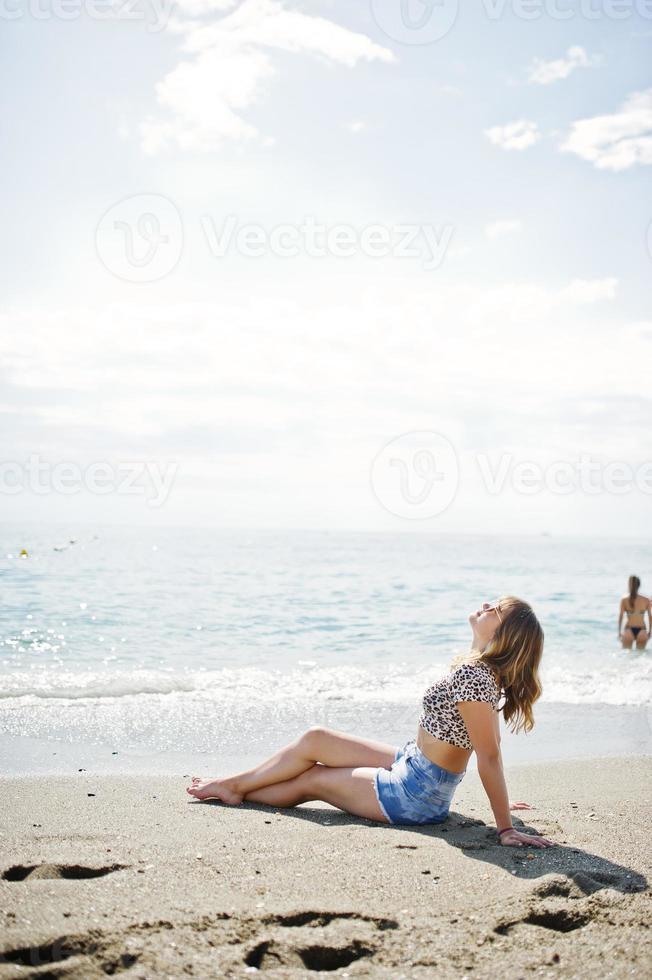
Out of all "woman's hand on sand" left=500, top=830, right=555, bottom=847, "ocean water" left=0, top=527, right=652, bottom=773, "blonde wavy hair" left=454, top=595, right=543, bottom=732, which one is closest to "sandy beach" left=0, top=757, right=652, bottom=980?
"woman's hand on sand" left=500, top=830, right=555, bottom=847

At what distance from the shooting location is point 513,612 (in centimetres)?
447

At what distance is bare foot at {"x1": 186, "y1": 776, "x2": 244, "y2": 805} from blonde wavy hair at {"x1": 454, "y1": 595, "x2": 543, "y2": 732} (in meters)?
1.83

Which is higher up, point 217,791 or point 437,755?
point 437,755

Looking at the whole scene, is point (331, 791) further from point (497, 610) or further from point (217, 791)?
point (497, 610)

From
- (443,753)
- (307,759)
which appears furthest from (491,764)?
(307,759)

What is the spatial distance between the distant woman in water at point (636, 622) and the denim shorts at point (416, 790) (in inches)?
474

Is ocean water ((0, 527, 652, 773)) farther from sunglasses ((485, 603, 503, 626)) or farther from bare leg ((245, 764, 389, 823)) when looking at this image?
sunglasses ((485, 603, 503, 626))

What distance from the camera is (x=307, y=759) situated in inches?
194

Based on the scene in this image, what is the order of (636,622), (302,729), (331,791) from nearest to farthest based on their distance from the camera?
(331,791), (302,729), (636,622)

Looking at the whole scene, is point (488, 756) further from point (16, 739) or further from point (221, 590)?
point (221, 590)

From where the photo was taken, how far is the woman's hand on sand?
4207 millimetres

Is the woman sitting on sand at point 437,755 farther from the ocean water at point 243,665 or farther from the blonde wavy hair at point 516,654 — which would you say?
the ocean water at point 243,665

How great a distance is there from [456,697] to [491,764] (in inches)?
15.9

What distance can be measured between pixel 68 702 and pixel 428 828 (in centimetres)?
497
